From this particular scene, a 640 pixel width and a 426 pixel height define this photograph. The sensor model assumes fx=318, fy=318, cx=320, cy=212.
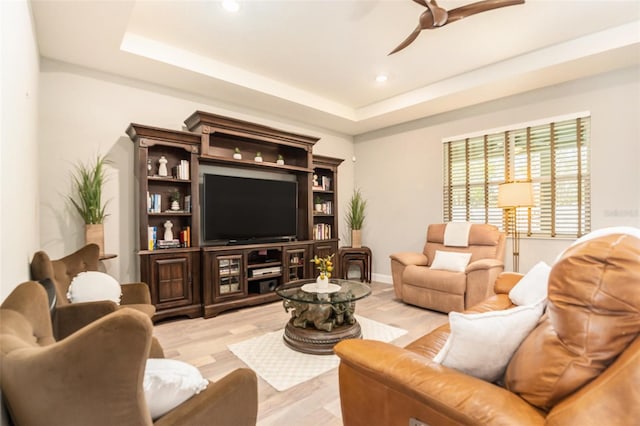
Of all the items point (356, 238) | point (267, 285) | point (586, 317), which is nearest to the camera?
point (586, 317)

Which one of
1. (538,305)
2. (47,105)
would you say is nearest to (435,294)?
(538,305)

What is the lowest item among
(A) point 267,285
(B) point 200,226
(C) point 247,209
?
(A) point 267,285

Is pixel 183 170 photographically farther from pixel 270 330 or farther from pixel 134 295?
pixel 270 330

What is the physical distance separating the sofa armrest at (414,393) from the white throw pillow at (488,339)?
81mm

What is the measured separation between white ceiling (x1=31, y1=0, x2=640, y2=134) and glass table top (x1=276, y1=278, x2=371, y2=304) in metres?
2.45

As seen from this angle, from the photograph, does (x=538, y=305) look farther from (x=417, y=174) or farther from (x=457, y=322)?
(x=417, y=174)

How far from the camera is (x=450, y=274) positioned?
3.62 meters

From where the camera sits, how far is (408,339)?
9.59ft

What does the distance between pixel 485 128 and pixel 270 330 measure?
12.6ft

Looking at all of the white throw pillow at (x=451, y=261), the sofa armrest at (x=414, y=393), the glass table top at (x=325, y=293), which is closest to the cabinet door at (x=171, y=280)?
the glass table top at (x=325, y=293)

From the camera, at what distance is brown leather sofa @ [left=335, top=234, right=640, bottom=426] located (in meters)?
0.78

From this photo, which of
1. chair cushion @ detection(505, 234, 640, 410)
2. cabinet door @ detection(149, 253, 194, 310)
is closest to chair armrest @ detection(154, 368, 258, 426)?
chair cushion @ detection(505, 234, 640, 410)

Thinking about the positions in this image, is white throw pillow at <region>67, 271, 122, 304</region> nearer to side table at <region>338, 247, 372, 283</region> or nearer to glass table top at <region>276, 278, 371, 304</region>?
glass table top at <region>276, 278, 371, 304</region>

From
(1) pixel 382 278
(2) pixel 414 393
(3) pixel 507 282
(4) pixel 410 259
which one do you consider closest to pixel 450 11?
(3) pixel 507 282
